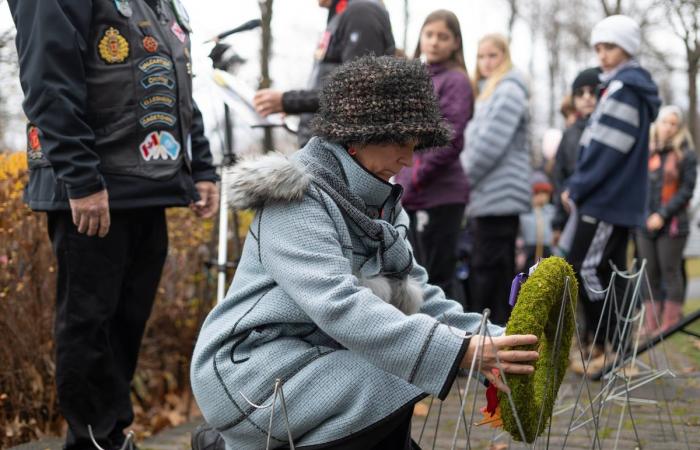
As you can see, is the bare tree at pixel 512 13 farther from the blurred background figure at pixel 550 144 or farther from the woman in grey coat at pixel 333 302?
the woman in grey coat at pixel 333 302

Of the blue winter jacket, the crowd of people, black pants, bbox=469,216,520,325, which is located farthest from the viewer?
black pants, bbox=469,216,520,325

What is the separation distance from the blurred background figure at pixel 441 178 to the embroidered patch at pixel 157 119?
1726 mm

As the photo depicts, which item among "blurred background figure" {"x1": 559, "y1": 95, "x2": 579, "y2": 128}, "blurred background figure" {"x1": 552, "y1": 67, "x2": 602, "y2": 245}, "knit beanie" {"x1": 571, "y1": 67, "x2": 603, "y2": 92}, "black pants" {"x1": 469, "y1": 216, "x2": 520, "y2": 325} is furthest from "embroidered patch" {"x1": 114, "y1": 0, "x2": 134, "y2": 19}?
"blurred background figure" {"x1": 559, "y1": 95, "x2": 579, "y2": 128}

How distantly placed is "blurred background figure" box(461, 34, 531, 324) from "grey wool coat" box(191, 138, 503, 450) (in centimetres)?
281

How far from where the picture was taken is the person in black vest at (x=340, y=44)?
148 inches

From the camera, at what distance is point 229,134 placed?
458cm

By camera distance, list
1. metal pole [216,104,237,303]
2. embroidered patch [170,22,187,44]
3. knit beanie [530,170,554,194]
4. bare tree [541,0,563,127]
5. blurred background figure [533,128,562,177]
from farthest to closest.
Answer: bare tree [541,0,563,127]
blurred background figure [533,128,562,177]
knit beanie [530,170,554,194]
metal pole [216,104,237,303]
embroidered patch [170,22,187,44]

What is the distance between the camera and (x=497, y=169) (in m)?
5.09

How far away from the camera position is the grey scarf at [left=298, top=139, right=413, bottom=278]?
2.24 meters

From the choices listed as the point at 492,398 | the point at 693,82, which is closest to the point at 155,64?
the point at 492,398

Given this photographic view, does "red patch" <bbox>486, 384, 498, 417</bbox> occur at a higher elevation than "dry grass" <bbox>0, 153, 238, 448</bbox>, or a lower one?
higher

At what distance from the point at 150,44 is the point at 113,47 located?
140 millimetres

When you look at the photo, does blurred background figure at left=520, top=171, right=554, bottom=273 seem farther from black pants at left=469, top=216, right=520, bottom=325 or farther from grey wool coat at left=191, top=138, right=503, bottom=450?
grey wool coat at left=191, top=138, right=503, bottom=450

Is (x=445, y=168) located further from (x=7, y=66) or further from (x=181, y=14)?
(x=7, y=66)
